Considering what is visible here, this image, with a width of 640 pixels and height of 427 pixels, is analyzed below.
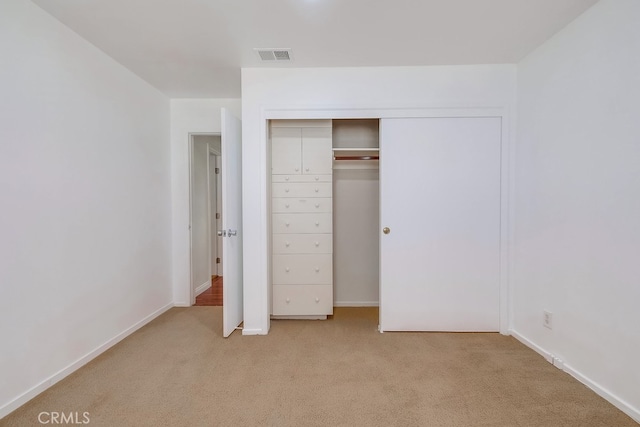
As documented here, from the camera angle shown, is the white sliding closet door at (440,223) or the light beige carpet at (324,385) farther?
the white sliding closet door at (440,223)

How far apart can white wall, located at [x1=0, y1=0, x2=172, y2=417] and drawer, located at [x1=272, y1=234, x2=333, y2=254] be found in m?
1.42

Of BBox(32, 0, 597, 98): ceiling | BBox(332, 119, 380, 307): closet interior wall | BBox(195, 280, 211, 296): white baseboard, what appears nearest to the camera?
BBox(32, 0, 597, 98): ceiling

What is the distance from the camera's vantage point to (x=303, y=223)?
302 cm

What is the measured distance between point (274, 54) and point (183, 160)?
183 cm

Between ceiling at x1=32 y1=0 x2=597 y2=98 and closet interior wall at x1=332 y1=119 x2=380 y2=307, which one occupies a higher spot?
ceiling at x1=32 y1=0 x2=597 y2=98

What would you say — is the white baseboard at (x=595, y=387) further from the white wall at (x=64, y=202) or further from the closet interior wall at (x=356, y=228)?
the white wall at (x=64, y=202)

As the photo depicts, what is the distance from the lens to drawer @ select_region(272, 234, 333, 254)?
3.02 m

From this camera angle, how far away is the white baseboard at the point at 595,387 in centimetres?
163

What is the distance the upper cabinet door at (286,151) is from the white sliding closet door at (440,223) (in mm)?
859

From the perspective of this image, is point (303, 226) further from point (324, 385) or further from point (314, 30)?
point (314, 30)

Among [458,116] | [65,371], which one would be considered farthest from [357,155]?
[65,371]

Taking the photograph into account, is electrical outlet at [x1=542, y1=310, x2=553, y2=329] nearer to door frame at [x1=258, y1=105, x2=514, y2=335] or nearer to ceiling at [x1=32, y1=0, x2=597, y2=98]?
door frame at [x1=258, y1=105, x2=514, y2=335]

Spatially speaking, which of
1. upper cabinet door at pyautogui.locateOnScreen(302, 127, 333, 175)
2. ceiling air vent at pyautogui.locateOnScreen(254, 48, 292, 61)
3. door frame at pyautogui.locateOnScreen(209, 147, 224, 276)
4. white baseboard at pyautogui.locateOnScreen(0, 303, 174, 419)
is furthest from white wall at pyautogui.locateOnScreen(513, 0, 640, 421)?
door frame at pyautogui.locateOnScreen(209, 147, 224, 276)

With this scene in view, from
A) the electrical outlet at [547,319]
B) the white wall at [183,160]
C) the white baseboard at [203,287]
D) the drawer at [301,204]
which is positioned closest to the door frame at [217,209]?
the white baseboard at [203,287]
